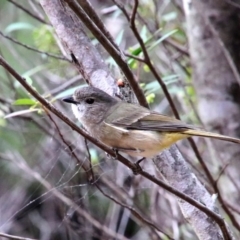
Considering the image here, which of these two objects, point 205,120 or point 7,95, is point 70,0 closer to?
point 205,120

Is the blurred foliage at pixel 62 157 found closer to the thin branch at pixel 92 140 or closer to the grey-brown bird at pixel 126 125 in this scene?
the grey-brown bird at pixel 126 125

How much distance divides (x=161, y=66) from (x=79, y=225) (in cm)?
159

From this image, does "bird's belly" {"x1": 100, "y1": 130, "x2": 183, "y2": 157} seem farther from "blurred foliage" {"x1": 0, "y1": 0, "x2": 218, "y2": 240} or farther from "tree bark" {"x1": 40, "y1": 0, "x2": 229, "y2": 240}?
"blurred foliage" {"x1": 0, "y1": 0, "x2": 218, "y2": 240}

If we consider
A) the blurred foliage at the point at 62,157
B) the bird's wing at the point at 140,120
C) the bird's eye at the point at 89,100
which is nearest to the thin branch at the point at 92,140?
the bird's wing at the point at 140,120

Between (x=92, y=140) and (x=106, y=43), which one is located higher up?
(x=106, y=43)

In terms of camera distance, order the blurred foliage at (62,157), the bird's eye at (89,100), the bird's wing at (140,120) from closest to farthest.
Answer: the bird's wing at (140,120)
the bird's eye at (89,100)
the blurred foliage at (62,157)

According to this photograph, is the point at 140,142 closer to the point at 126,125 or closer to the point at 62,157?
the point at 126,125

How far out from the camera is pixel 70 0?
208 centimetres

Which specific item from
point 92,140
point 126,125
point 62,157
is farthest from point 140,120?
point 62,157

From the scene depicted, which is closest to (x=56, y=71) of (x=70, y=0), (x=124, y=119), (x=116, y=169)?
(x=116, y=169)

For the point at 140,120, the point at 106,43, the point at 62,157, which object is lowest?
the point at 62,157

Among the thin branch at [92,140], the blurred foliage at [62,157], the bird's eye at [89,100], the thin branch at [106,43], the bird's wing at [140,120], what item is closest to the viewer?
the thin branch at [92,140]

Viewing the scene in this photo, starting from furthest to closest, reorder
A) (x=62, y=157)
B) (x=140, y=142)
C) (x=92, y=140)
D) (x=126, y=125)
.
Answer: (x=62, y=157) → (x=126, y=125) → (x=140, y=142) → (x=92, y=140)

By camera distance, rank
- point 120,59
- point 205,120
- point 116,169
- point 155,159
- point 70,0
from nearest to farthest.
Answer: point 70,0 → point 120,59 → point 155,159 → point 205,120 → point 116,169
